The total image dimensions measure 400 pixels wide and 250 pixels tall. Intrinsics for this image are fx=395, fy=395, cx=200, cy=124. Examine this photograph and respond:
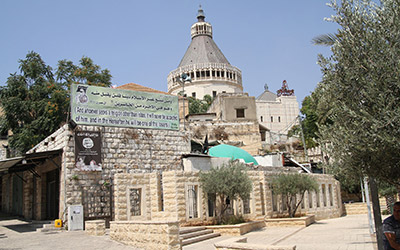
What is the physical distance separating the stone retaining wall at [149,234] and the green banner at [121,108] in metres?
6.12

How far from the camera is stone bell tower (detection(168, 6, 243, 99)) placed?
85875 mm

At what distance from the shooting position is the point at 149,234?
1103cm

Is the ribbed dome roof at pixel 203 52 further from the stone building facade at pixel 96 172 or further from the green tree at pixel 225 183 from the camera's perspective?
the green tree at pixel 225 183

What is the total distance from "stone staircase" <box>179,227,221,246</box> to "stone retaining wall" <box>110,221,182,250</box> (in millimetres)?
1720

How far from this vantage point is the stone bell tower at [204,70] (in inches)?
3381

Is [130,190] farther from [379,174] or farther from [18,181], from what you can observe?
[379,174]

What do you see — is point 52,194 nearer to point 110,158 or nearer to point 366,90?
point 110,158

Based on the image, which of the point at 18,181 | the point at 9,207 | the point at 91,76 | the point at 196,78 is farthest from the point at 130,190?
the point at 196,78

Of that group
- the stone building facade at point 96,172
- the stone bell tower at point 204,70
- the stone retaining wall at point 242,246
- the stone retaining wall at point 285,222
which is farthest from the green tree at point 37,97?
the stone bell tower at point 204,70

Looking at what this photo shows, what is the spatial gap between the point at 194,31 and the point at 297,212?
80.9m

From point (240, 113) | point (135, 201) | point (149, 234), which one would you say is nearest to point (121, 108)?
point (135, 201)

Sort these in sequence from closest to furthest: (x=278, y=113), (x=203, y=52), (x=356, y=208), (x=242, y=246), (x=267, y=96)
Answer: (x=242, y=246) < (x=356, y=208) < (x=278, y=113) < (x=203, y=52) < (x=267, y=96)

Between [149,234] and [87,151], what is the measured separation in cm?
675

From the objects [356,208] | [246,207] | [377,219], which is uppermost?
[377,219]
